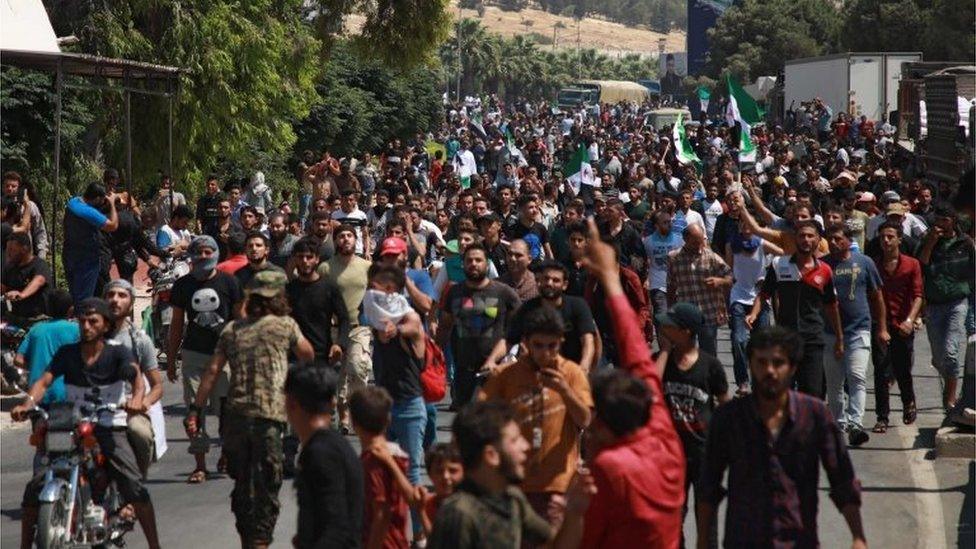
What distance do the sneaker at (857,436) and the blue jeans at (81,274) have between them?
7.16 meters

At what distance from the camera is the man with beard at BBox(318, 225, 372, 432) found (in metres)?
12.0

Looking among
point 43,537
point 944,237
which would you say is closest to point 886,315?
point 944,237

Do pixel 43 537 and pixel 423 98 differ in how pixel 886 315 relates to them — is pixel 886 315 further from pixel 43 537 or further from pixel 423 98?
pixel 423 98

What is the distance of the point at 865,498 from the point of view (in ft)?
36.9

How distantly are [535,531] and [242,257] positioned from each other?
745 cm

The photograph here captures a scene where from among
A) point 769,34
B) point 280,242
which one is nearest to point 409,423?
point 280,242

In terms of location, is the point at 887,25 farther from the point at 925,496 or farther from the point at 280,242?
the point at 925,496

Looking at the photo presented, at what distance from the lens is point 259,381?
372 inches

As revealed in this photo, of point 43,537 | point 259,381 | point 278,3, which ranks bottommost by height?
point 43,537

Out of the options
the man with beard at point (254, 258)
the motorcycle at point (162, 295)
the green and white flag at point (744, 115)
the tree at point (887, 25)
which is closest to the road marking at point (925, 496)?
the man with beard at point (254, 258)

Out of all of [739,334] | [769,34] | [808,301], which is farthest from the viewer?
[769,34]

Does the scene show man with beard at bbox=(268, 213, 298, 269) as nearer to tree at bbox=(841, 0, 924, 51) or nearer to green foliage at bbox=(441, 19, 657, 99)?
tree at bbox=(841, 0, 924, 51)

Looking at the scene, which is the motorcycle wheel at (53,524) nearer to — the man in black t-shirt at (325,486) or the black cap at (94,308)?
the black cap at (94,308)

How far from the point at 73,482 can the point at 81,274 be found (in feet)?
26.1
